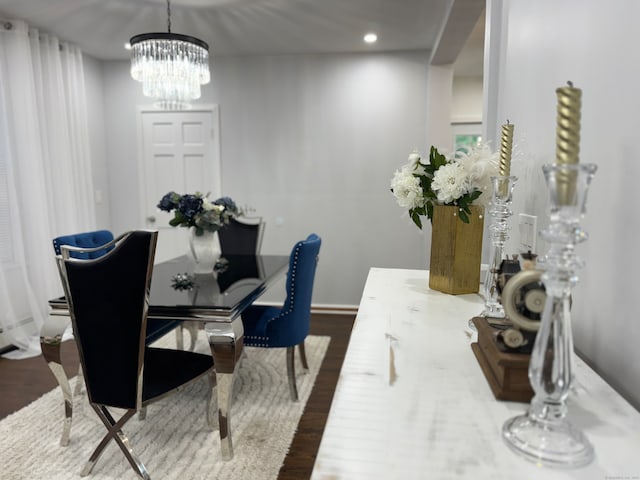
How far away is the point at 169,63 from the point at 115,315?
1770 millimetres

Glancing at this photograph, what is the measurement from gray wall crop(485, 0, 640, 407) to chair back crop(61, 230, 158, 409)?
1356mm

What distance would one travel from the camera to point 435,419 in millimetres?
651

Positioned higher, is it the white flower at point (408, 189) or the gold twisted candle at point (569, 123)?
the gold twisted candle at point (569, 123)

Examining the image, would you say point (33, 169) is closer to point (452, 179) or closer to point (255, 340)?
point (255, 340)

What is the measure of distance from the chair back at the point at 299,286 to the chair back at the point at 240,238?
1135mm

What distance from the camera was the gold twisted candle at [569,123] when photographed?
56cm

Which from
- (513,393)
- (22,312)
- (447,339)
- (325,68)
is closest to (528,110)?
(447,339)

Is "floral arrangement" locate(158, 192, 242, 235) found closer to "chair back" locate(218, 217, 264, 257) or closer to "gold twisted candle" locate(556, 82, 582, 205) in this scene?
"chair back" locate(218, 217, 264, 257)

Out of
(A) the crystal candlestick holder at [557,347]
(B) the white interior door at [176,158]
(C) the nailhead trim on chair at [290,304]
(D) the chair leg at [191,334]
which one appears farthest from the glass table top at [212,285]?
(B) the white interior door at [176,158]

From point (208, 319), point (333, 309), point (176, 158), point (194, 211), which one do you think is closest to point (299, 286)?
point (208, 319)

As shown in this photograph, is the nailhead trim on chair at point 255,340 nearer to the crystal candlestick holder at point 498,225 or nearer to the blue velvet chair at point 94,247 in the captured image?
the blue velvet chair at point 94,247

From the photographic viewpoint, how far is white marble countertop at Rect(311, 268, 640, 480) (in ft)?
1.79

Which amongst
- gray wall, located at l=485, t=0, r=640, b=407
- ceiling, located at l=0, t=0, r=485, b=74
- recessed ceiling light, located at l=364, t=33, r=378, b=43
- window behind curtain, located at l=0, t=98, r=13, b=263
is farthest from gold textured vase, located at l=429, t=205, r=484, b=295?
window behind curtain, located at l=0, t=98, r=13, b=263

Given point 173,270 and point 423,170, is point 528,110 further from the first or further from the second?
point 173,270
